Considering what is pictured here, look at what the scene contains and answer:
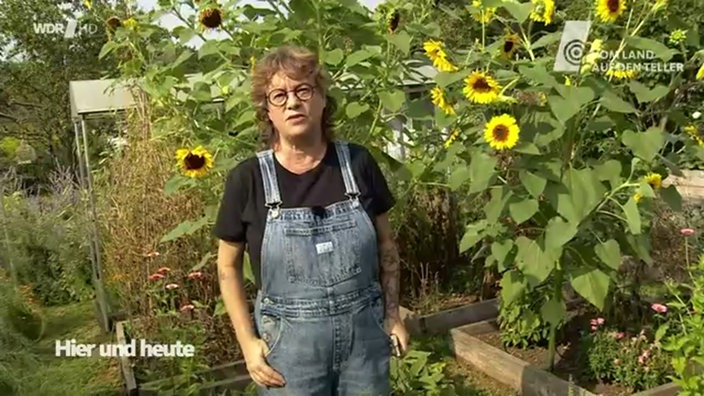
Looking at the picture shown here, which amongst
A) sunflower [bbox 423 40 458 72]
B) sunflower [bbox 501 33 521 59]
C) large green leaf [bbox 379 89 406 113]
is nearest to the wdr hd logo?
large green leaf [bbox 379 89 406 113]

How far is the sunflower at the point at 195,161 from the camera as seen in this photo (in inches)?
123

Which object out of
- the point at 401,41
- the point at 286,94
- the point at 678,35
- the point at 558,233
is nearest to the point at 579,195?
the point at 558,233

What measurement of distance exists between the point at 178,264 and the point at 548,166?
262 centimetres

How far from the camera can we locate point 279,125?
2104 mm

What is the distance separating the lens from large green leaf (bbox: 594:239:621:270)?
122 inches

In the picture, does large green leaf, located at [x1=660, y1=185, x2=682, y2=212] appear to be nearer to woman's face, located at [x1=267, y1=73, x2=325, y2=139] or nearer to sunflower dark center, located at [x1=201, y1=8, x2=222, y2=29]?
woman's face, located at [x1=267, y1=73, x2=325, y2=139]

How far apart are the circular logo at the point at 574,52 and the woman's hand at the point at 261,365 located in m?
1.85

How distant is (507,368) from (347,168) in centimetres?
229

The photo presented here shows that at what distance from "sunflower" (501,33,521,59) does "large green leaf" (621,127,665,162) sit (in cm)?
68

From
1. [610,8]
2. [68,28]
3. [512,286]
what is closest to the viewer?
[610,8]

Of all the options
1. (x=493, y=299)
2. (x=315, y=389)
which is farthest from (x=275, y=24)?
(x=493, y=299)

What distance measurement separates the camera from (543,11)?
3395mm

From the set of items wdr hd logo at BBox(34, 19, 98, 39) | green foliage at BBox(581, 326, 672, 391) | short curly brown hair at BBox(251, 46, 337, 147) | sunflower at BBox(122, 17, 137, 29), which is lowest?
green foliage at BBox(581, 326, 672, 391)

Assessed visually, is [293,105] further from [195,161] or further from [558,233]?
[558,233]
